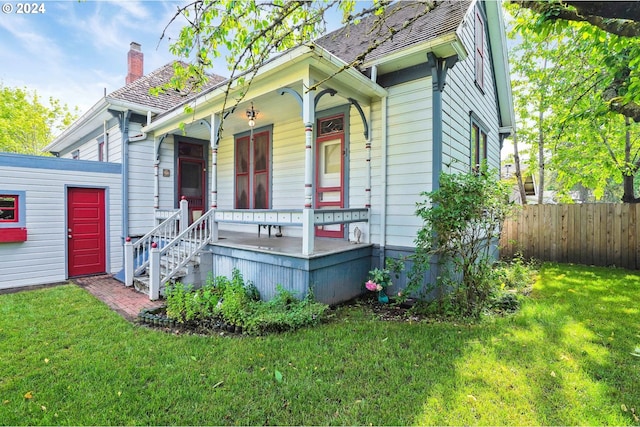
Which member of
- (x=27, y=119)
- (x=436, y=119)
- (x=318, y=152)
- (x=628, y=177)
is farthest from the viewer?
(x=27, y=119)

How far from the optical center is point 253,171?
7.91 m

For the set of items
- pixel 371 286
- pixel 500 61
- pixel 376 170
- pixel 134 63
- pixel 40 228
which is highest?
pixel 134 63

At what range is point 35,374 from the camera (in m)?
2.90

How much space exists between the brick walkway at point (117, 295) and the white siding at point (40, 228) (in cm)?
70

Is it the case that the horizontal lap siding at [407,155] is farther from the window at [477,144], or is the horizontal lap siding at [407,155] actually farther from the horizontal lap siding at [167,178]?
the horizontal lap siding at [167,178]

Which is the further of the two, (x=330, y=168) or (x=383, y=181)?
(x=330, y=168)

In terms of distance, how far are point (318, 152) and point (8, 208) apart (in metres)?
6.73

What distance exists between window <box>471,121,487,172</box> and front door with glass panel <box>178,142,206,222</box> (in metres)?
7.40

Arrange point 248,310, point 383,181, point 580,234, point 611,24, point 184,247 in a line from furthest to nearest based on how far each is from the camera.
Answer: point 580,234, point 184,247, point 383,181, point 248,310, point 611,24

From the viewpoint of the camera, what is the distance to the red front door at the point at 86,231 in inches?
278

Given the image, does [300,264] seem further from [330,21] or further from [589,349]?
[589,349]

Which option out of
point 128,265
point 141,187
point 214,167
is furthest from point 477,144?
point 141,187

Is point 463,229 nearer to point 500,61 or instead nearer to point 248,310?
point 248,310

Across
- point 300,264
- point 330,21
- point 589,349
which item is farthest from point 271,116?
point 589,349
